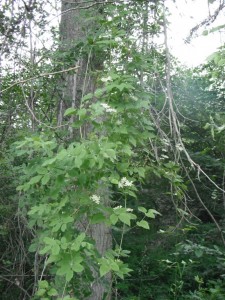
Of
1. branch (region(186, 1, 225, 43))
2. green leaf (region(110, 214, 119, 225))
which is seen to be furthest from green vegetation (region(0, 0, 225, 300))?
branch (region(186, 1, 225, 43))

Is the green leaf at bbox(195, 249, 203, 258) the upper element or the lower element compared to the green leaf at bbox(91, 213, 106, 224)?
lower

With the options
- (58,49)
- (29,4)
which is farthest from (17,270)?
(29,4)

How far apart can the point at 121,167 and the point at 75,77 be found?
4.22 feet

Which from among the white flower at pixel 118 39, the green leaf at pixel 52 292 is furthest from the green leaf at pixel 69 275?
the white flower at pixel 118 39

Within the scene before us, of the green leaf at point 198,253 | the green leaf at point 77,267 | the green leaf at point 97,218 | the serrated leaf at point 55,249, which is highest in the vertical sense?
the green leaf at point 97,218

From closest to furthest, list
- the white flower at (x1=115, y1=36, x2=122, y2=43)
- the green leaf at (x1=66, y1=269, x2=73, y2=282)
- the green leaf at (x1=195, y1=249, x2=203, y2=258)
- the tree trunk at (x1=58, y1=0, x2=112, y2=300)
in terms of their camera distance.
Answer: the green leaf at (x1=66, y1=269, x2=73, y2=282)
the white flower at (x1=115, y1=36, x2=122, y2=43)
the tree trunk at (x1=58, y1=0, x2=112, y2=300)
the green leaf at (x1=195, y1=249, x2=203, y2=258)

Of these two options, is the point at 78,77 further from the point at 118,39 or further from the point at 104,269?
the point at 104,269

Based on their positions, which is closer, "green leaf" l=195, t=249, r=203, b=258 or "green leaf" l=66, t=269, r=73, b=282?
"green leaf" l=66, t=269, r=73, b=282

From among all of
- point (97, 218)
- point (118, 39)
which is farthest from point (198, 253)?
point (118, 39)

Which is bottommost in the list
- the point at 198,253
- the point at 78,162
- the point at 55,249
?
the point at 198,253

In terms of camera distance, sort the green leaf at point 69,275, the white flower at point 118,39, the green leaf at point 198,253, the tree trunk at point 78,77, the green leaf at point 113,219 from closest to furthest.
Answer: the green leaf at point 69,275 < the green leaf at point 113,219 < the white flower at point 118,39 < the tree trunk at point 78,77 < the green leaf at point 198,253

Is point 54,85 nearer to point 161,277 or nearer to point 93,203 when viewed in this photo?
point 93,203

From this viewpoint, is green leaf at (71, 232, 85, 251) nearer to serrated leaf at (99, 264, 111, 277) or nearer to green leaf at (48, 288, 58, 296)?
serrated leaf at (99, 264, 111, 277)

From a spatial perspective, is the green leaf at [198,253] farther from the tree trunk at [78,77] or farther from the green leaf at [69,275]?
the green leaf at [69,275]
